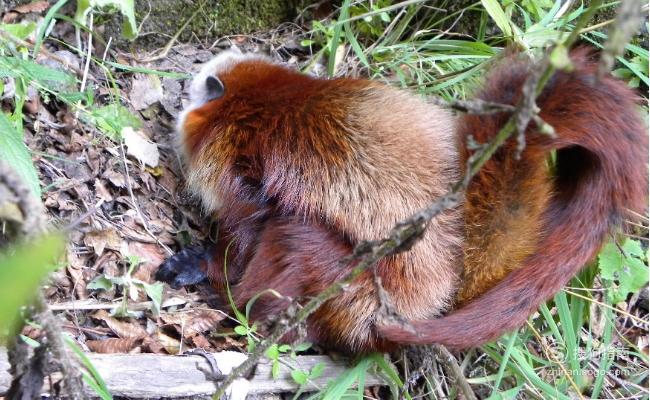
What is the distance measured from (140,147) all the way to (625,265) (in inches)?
96.1

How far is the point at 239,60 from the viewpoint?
349 centimetres

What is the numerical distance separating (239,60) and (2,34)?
1.22m

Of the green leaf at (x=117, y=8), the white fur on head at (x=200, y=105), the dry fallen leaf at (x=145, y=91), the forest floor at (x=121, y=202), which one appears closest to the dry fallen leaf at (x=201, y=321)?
the forest floor at (x=121, y=202)

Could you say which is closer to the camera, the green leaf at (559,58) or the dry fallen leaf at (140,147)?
the green leaf at (559,58)

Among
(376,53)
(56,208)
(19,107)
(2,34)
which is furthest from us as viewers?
(376,53)

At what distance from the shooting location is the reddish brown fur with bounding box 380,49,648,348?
7.90ft

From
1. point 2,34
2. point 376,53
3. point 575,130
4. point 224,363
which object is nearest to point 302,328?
point 224,363

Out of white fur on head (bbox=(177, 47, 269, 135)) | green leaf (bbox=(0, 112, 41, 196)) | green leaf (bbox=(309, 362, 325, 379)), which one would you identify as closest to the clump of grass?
green leaf (bbox=(309, 362, 325, 379))

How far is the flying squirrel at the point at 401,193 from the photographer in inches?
96.5

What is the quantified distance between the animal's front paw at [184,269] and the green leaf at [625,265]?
188 centimetres

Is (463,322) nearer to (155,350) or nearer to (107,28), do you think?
(155,350)

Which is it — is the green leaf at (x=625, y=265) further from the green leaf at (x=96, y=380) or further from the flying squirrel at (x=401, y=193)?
the green leaf at (x=96, y=380)

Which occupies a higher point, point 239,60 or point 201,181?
point 239,60

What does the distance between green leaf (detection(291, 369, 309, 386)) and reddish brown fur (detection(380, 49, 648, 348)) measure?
39 centimetres
